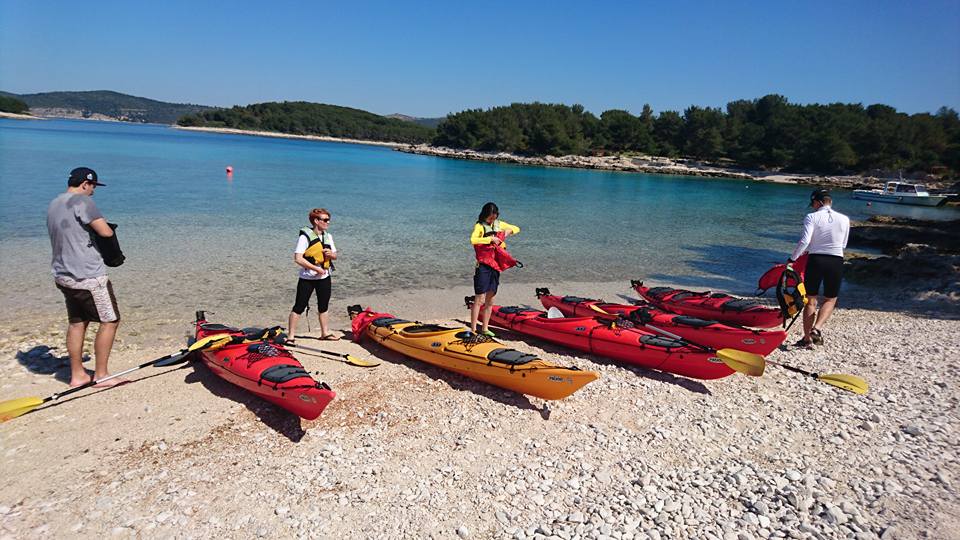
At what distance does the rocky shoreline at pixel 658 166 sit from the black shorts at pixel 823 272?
2728 inches

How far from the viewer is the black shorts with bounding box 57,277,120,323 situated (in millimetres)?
5281

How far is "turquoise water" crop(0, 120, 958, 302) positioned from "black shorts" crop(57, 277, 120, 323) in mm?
5408

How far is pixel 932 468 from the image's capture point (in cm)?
466

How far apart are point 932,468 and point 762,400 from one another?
172cm

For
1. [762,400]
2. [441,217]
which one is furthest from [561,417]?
[441,217]

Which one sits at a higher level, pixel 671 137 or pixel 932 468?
pixel 671 137

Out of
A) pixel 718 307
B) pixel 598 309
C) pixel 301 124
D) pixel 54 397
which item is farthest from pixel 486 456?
pixel 301 124

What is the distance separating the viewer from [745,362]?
6.24 meters

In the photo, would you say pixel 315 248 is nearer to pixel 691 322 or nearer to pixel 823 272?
pixel 691 322

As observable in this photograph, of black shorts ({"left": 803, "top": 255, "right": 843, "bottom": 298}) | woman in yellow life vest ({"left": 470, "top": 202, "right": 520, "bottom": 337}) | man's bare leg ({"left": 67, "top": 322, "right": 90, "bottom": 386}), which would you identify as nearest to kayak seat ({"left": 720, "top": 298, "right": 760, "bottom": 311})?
black shorts ({"left": 803, "top": 255, "right": 843, "bottom": 298})

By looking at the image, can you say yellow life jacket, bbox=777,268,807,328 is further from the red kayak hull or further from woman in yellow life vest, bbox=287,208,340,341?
woman in yellow life vest, bbox=287,208,340,341

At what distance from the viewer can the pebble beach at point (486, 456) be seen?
4.00 meters

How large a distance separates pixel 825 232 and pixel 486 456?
5.76 meters

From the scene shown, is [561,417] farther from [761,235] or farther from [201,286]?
[761,235]
